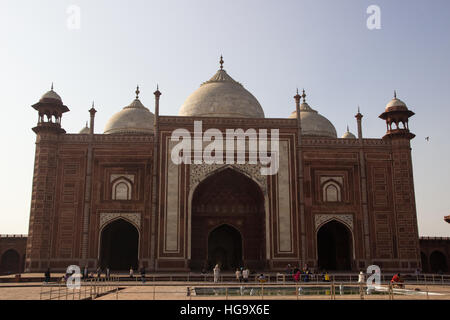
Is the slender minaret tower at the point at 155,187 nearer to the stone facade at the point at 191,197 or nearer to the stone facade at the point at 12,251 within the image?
the stone facade at the point at 191,197

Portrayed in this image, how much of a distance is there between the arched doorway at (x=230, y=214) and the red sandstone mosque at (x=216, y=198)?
4 centimetres

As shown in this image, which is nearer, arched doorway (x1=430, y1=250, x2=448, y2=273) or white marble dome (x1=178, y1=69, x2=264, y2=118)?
white marble dome (x1=178, y1=69, x2=264, y2=118)

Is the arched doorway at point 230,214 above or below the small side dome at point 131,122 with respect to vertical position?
below

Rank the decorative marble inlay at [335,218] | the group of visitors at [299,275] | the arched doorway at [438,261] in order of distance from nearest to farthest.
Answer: the group of visitors at [299,275] → the decorative marble inlay at [335,218] → the arched doorway at [438,261]

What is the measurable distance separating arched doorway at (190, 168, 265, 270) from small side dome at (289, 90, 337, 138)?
5.41 metres

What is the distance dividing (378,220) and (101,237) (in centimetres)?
1045

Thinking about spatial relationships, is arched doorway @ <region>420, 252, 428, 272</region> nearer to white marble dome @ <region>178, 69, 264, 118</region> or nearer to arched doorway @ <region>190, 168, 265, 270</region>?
arched doorway @ <region>190, 168, 265, 270</region>

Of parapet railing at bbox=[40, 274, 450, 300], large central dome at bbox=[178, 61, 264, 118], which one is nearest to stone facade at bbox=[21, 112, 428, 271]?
large central dome at bbox=[178, 61, 264, 118]

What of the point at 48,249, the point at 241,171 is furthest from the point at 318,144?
the point at 48,249

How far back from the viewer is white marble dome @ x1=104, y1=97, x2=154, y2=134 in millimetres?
22625

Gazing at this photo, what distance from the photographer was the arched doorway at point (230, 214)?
1936 centimetres

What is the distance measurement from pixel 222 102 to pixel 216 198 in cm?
411

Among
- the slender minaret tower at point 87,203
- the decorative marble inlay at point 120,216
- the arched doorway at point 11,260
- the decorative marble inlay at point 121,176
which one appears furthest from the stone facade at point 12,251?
the decorative marble inlay at point 121,176

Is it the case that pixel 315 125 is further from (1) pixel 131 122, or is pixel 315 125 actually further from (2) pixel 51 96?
(2) pixel 51 96
